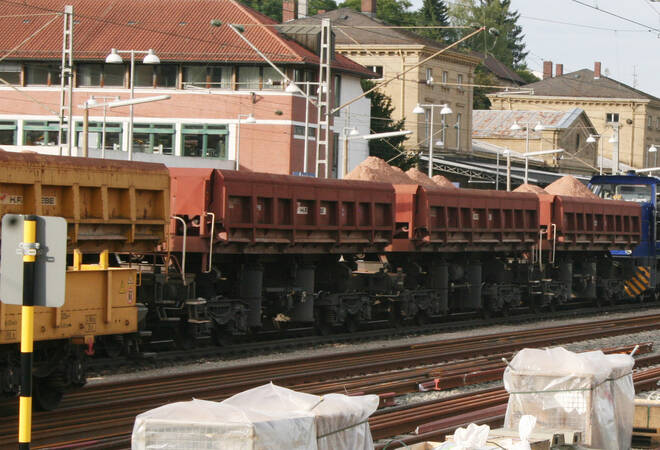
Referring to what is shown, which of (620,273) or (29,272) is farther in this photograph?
(620,273)

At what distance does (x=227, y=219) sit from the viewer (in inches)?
792

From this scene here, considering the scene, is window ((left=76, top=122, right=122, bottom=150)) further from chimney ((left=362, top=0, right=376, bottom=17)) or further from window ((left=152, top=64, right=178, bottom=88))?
chimney ((left=362, top=0, right=376, bottom=17))

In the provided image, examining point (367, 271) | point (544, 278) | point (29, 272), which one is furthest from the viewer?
point (544, 278)

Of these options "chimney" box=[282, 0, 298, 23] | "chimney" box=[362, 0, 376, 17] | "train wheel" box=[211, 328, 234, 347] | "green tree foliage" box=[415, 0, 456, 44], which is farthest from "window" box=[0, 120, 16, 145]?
"green tree foliage" box=[415, 0, 456, 44]

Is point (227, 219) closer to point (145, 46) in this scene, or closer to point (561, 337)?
point (561, 337)

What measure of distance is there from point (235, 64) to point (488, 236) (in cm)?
2925

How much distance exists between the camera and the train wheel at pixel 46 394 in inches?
520

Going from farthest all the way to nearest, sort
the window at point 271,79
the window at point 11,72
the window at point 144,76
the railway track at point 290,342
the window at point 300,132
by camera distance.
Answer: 1. the window at point 11,72
2. the window at point 144,76
3. the window at point 300,132
4. the window at point 271,79
5. the railway track at point 290,342

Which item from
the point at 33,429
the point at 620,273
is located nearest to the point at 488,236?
the point at 620,273

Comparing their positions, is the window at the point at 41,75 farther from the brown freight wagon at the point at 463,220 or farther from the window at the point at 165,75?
the brown freight wagon at the point at 463,220

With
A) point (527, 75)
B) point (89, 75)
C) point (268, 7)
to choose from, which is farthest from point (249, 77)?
point (527, 75)

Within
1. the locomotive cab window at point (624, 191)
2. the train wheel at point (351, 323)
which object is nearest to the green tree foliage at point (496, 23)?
the locomotive cab window at point (624, 191)

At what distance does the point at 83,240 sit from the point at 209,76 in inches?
1603

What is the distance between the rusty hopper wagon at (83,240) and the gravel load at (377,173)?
1235 cm
